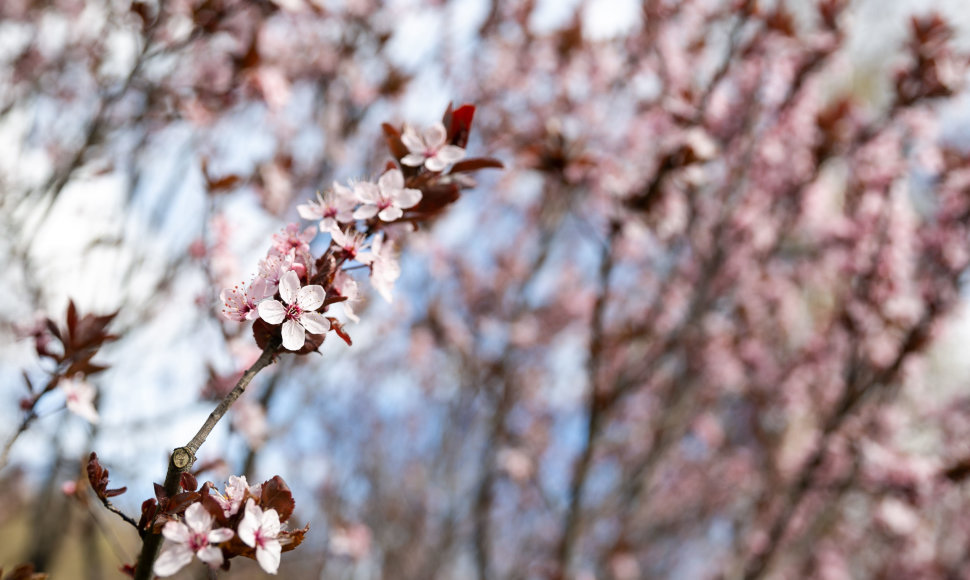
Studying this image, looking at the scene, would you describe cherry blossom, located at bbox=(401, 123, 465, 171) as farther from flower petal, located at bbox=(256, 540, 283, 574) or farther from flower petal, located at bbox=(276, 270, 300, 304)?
flower petal, located at bbox=(256, 540, 283, 574)

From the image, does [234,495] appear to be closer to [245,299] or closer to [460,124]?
[245,299]

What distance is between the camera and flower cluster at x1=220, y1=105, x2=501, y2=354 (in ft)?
3.61

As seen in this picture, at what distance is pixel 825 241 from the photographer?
4730mm

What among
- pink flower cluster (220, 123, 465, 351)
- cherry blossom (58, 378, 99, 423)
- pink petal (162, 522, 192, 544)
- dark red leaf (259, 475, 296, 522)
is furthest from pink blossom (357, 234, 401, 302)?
cherry blossom (58, 378, 99, 423)

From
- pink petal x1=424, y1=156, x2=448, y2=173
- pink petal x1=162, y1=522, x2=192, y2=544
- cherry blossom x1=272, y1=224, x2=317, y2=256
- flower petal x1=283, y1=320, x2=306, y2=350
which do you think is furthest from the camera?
pink petal x1=424, y1=156, x2=448, y2=173

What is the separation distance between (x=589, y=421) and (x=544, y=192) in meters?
2.00

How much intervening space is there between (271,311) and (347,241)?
0.70 ft

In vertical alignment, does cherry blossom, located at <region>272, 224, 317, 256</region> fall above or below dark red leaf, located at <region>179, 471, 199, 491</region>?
above

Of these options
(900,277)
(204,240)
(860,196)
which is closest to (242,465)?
(204,240)

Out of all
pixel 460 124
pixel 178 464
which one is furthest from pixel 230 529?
pixel 460 124

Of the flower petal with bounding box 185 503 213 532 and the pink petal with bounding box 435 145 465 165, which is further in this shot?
the pink petal with bounding box 435 145 465 165

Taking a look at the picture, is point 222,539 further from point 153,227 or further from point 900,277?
point 900,277

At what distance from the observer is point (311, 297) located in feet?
3.61

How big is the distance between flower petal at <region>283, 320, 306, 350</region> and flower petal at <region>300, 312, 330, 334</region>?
1 centimetres
